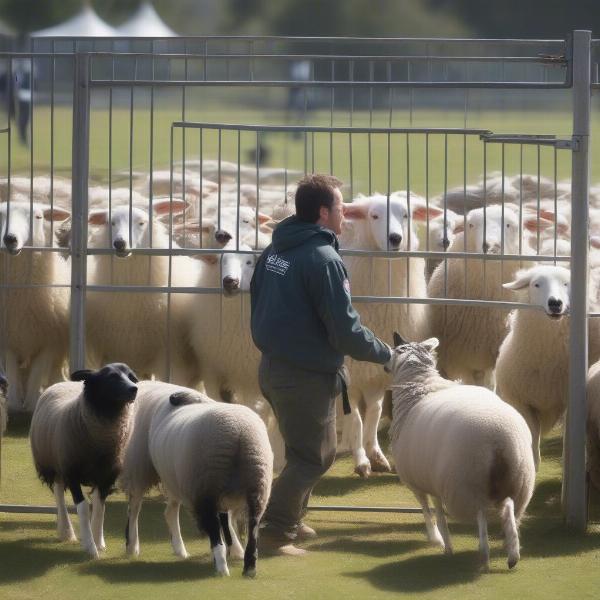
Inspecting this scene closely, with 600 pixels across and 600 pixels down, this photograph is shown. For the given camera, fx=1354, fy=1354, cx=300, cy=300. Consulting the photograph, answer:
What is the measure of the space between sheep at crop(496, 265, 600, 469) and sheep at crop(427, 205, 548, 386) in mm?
1167

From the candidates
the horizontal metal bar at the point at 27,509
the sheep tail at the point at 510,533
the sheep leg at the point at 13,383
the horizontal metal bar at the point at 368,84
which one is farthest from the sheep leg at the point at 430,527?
the sheep leg at the point at 13,383

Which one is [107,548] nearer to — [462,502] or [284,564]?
[284,564]

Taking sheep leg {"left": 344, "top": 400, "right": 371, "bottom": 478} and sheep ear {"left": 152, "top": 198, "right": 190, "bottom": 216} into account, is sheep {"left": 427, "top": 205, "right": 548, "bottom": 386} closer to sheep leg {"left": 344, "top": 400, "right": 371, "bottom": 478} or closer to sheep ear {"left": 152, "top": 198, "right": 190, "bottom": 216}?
sheep leg {"left": 344, "top": 400, "right": 371, "bottom": 478}

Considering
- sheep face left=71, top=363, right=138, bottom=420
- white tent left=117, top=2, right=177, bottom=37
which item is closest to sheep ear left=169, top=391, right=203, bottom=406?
sheep face left=71, top=363, right=138, bottom=420

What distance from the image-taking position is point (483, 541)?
19.1ft

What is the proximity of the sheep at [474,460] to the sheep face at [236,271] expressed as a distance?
1725 mm

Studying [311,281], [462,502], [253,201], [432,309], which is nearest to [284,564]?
[462,502]

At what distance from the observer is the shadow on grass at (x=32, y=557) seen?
5875mm

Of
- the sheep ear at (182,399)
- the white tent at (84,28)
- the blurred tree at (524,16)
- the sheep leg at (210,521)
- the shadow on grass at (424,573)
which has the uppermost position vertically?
the blurred tree at (524,16)

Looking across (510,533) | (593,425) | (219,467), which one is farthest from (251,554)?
(593,425)

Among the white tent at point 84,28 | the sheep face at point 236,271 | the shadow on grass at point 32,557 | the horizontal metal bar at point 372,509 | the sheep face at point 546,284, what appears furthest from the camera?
the white tent at point 84,28

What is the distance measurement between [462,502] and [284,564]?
2.80ft

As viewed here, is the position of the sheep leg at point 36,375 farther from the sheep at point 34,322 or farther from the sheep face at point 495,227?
the sheep face at point 495,227

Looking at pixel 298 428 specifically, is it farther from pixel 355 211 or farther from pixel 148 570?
pixel 355 211
